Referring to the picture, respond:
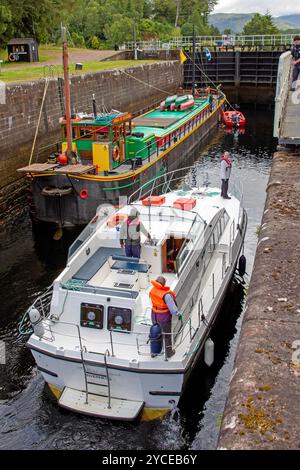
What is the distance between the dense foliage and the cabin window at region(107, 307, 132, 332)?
3162cm

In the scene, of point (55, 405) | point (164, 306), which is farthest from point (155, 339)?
point (55, 405)

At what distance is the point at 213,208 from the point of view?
13289mm

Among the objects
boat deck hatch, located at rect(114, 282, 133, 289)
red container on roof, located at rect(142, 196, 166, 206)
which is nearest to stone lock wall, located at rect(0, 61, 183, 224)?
red container on roof, located at rect(142, 196, 166, 206)

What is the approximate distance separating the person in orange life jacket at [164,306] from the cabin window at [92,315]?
47.7 inches

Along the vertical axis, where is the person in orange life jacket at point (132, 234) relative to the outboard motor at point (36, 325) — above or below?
above

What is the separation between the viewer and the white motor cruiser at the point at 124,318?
8812 millimetres

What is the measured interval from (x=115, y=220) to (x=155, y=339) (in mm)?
4157

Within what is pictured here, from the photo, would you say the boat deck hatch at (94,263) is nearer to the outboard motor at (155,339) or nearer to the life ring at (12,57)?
the outboard motor at (155,339)

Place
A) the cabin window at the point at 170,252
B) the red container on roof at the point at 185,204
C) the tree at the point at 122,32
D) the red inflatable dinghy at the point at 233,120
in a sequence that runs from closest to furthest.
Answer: the cabin window at the point at 170,252
the red container on roof at the point at 185,204
the red inflatable dinghy at the point at 233,120
the tree at the point at 122,32

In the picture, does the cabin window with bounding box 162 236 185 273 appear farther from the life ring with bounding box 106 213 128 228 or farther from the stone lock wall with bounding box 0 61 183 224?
the stone lock wall with bounding box 0 61 183 224

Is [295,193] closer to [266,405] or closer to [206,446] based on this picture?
[206,446]

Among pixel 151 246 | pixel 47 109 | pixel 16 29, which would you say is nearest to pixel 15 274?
pixel 151 246

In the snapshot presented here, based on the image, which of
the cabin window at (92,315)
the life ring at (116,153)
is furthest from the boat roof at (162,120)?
the cabin window at (92,315)

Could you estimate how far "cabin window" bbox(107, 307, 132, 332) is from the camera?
927 centimetres
